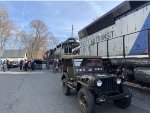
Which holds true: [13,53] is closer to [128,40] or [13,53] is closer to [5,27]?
[5,27]

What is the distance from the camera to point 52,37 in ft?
268

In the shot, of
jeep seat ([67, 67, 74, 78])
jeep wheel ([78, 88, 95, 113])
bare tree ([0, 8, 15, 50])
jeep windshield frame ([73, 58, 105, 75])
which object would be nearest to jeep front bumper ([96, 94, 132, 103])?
jeep wheel ([78, 88, 95, 113])

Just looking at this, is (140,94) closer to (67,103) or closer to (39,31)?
(67,103)

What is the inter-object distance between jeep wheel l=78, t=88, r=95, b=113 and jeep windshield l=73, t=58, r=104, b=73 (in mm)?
1645

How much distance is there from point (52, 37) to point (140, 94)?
240ft

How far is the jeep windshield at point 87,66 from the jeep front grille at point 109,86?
1.75 m

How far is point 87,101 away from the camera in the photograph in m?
6.82

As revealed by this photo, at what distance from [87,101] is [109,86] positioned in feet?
2.99

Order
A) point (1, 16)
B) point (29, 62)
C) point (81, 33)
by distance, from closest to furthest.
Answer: point (81, 33) < point (29, 62) < point (1, 16)

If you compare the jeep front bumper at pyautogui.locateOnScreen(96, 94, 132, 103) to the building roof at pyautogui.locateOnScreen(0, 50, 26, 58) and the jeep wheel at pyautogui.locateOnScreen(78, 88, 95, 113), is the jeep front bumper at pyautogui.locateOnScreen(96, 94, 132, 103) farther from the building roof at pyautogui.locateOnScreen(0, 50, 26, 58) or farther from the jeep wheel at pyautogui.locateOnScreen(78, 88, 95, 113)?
the building roof at pyautogui.locateOnScreen(0, 50, 26, 58)

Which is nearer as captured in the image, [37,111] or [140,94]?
[37,111]

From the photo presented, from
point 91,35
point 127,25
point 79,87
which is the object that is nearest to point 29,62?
point 91,35

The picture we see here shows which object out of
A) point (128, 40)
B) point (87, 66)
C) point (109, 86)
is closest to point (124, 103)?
point (109, 86)

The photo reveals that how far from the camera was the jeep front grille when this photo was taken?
707 centimetres
